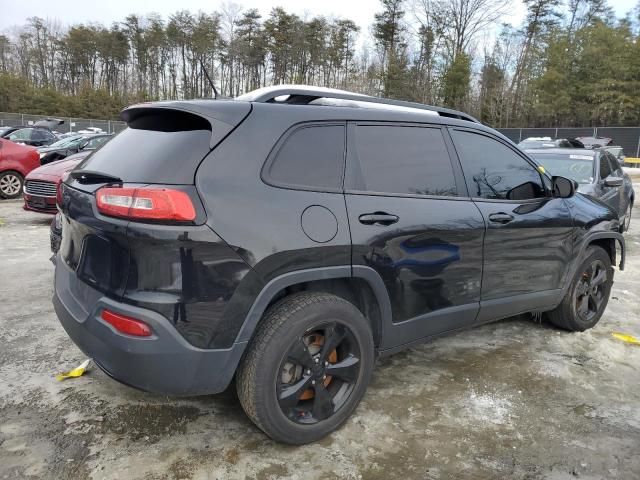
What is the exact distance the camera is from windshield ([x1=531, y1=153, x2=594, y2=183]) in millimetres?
7207

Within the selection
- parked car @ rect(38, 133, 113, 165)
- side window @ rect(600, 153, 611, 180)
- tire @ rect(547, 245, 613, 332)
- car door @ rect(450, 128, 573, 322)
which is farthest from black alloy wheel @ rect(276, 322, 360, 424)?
parked car @ rect(38, 133, 113, 165)

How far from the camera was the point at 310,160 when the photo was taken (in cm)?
252

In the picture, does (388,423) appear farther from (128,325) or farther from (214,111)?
(214,111)

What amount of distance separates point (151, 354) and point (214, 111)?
116cm

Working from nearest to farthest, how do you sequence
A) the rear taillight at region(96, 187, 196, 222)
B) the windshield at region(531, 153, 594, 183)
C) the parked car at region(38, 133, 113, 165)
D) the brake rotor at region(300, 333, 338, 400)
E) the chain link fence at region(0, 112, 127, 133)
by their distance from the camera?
the rear taillight at region(96, 187, 196, 222)
the brake rotor at region(300, 333, 338, 400)
the windshield at region(531, 153, 594, 183)
the parked car at region(38, 133, 113, 165)
the chain link fence at region(0, 112, 127, 133)

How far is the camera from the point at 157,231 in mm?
2082

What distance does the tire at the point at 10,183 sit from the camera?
35.5 feet

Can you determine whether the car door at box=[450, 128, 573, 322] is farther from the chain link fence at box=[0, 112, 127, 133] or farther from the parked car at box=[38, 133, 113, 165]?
the chain link fence at box=[0, 112, 127, 133]

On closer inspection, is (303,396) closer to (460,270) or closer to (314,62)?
(460,270)

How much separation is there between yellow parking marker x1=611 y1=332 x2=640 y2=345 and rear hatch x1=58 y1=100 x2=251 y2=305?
12.3 ft

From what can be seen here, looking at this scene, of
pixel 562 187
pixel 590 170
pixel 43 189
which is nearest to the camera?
pixel 562 187

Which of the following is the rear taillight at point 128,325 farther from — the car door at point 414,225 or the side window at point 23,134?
the side window at point 23,134

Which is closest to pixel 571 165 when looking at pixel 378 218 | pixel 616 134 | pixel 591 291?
pixel 591 291

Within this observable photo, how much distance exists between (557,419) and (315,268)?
1.79m
